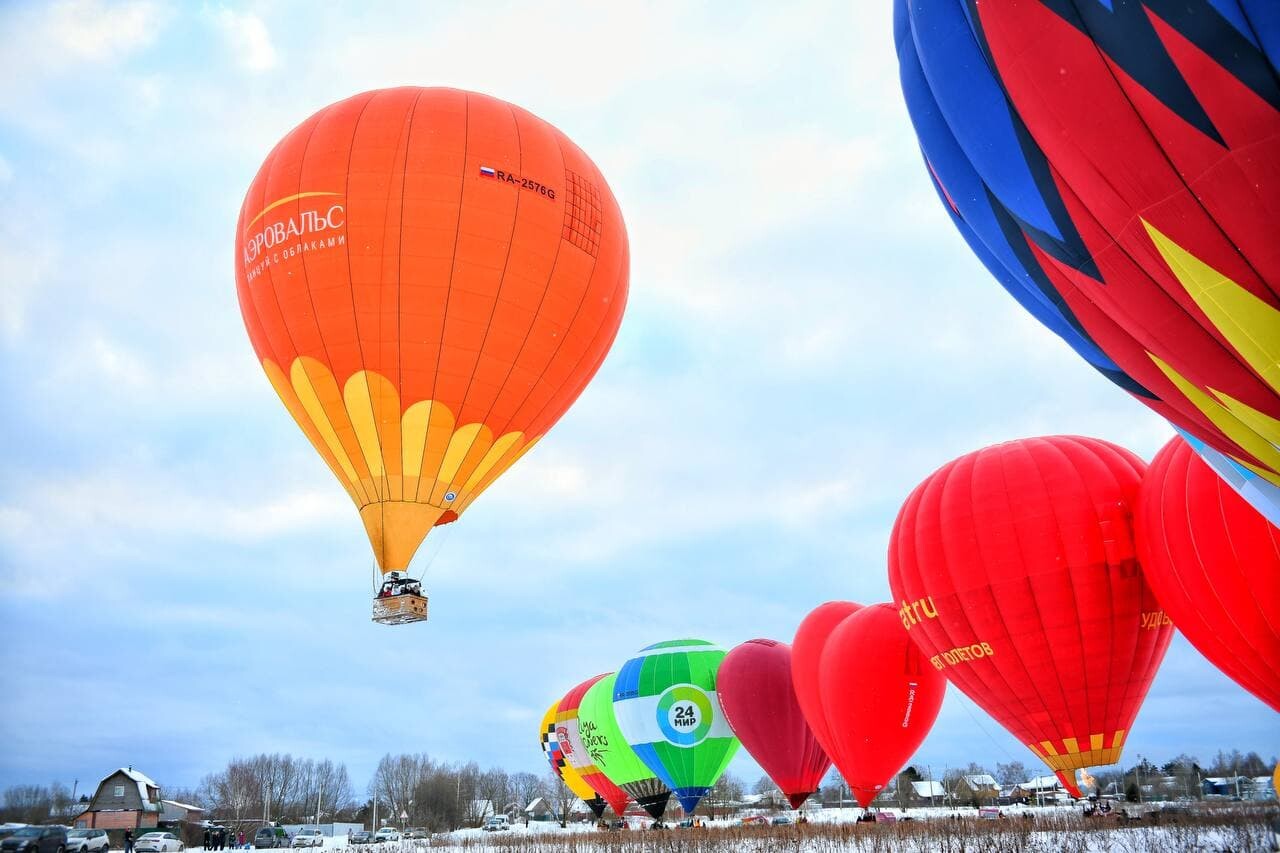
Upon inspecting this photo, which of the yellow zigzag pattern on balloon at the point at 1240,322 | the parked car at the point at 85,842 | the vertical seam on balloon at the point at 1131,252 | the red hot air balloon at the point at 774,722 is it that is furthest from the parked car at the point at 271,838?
the yellow zigzag pattern on balloon at the point at 1240,322

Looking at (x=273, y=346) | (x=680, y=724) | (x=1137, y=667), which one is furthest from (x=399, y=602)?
(x=680, y=724)

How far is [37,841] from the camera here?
18.9 meters

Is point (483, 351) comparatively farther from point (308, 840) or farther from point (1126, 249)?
point (308, 840)

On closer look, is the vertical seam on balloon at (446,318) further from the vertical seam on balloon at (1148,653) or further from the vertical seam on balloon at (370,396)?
the vertical seam on balloon at (1148,653)

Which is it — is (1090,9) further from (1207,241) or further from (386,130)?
(386,130)

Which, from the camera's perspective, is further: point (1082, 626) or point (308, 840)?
point (308, 840)

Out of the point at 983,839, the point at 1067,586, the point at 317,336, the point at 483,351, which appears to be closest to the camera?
the point at 983,839

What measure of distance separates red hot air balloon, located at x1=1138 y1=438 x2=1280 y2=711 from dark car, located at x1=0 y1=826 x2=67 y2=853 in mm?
20354

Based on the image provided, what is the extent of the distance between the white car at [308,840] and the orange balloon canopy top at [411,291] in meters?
22.2

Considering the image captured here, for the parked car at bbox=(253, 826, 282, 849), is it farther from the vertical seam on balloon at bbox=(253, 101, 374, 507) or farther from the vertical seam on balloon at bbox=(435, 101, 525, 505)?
the vertical seam on balloon at bbox=(435, 101, 525, 505)

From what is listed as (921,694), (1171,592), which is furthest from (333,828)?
(1171,592)

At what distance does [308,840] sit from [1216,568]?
31.8m

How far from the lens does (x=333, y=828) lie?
5019 centimetres

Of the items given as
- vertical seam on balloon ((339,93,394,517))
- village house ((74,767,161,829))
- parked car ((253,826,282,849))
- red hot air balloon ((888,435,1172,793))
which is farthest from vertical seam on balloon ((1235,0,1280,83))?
village house ((74,767,161,829))
